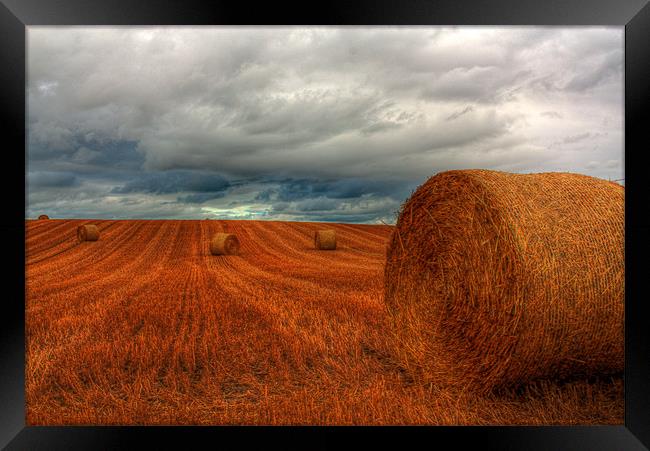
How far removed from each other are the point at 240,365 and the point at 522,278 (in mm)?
3318

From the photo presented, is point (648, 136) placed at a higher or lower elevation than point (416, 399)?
higher

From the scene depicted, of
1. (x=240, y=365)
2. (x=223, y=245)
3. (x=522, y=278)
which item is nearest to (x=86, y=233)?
(x=223, y=245)

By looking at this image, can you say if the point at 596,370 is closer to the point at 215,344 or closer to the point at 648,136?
the point at 648,136

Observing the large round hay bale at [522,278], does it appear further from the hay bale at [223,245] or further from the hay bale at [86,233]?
the hay bale at [86,233]

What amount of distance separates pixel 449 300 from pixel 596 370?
4.93 ft

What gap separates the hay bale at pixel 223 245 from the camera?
2009 cm

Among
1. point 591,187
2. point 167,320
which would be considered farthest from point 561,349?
point 167,320

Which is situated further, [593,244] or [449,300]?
[449,300]

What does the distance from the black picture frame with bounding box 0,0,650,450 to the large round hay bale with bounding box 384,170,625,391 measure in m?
0.61

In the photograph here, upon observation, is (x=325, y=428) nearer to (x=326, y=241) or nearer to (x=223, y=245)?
(x=223, y=245)

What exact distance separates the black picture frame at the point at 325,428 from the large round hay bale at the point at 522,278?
0.61 m

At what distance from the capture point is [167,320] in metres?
7.02

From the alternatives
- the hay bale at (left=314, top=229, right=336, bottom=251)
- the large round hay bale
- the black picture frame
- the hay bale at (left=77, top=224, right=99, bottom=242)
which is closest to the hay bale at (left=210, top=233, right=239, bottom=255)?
the hay bale at (left=314, top=229, right=336, bottom=251)

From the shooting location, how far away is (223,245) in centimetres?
2017
